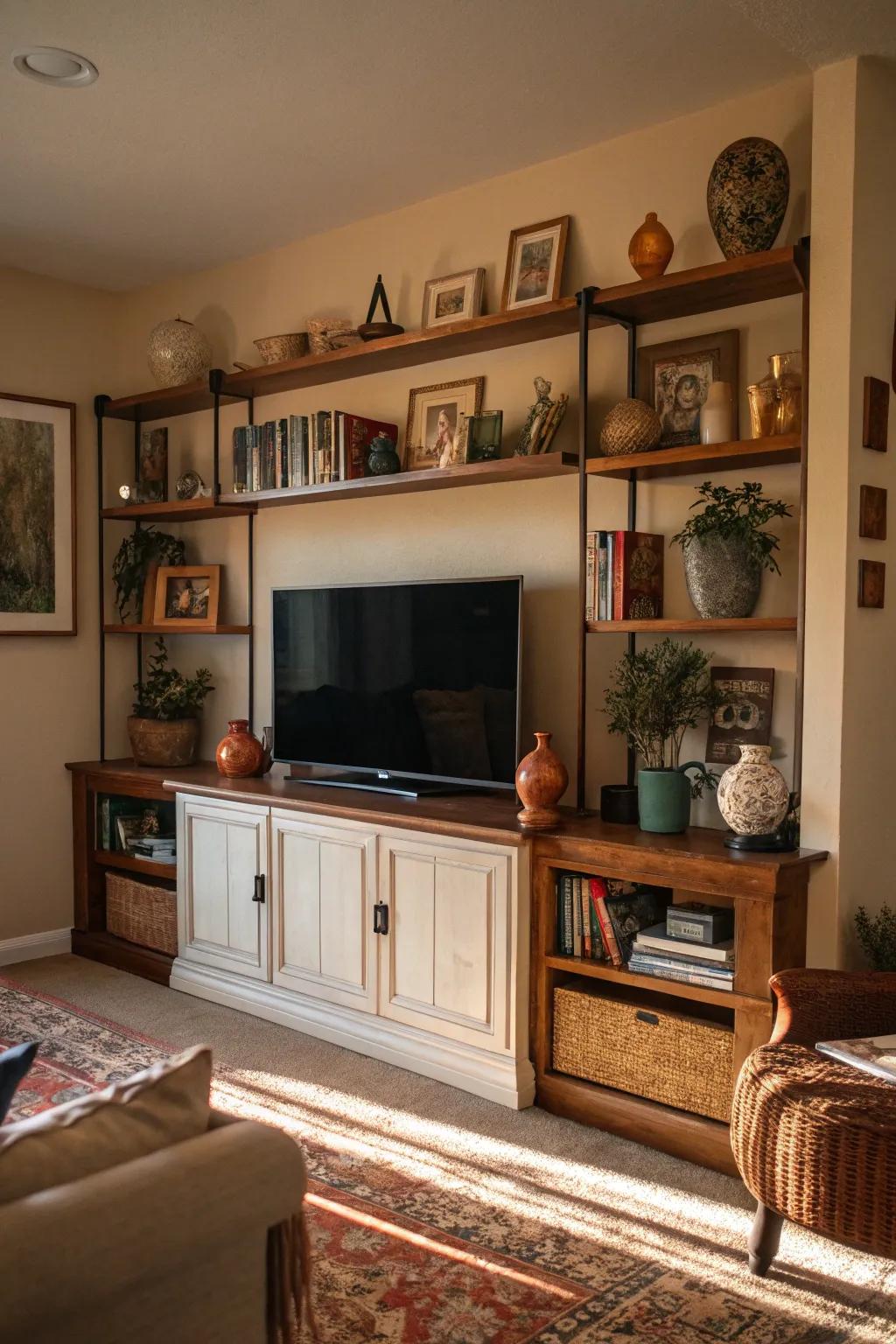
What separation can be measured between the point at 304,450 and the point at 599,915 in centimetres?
199

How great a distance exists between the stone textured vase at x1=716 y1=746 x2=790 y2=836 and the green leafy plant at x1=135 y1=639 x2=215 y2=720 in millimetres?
2495

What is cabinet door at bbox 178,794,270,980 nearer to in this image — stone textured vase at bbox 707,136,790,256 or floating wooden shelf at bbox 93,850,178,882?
floating wooden shelf at bbox 93,850,178,882

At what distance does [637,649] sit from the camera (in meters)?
3.45

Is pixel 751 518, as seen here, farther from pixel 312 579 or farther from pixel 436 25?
pixel 312 579

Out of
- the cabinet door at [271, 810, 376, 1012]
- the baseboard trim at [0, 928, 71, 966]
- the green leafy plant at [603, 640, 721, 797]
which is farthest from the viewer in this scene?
the baseboard trim at [0, 928, 71, 966]

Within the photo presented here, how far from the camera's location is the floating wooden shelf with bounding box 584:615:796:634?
2891mm

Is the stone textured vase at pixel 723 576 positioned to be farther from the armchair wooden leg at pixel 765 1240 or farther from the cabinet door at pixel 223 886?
the cabinet door at pixel 223 886

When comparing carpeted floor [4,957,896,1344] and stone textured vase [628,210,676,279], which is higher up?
stone textured vase [628,210,676,279]

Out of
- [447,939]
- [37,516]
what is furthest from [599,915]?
[37,516]

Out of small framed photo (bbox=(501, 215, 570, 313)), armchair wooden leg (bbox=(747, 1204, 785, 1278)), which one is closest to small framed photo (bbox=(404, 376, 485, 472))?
small framed photo (bbox=(501, 215, 570, 313))

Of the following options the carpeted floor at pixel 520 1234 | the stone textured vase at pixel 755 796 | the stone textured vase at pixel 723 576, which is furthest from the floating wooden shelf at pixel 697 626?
the carpeted floor at pixel 520 1234

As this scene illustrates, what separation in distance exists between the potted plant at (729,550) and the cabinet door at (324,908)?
1.25m

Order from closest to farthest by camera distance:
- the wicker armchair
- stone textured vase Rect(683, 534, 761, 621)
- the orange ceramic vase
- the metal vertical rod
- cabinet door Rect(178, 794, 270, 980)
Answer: the wicker armchair → stone textured vase Rect(683, 534, 761, 621) → the metal vertical rod → cabinet door Rect(178, 794, 270, 980) → the orange ceramic vase

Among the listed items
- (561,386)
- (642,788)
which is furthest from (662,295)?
(642,788)
